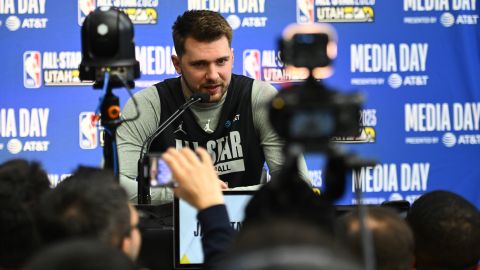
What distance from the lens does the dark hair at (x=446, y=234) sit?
225cm

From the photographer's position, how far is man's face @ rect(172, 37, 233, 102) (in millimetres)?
3602

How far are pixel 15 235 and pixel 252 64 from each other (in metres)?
3.49

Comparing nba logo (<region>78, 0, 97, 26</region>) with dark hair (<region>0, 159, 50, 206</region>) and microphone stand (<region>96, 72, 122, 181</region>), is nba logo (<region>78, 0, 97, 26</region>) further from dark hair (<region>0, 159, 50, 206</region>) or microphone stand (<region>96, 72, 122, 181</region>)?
dark hair (<region>0, 159, 50, 206</region>)

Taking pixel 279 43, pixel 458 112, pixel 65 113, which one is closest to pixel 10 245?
pixel 279 43

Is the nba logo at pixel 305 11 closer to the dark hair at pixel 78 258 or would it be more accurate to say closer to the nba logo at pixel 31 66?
the nba logo at pixel 31 66

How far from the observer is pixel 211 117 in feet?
12.0

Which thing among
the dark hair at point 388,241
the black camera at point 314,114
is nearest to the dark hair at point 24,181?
the dark hair at point 388,241

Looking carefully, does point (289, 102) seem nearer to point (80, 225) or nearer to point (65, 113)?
point (80, 225)

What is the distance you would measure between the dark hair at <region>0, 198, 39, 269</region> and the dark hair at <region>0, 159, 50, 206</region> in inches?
1.4

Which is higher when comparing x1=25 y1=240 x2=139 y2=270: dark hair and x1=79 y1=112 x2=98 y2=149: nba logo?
x1=25 y1=240 x2=139 y2=270: dark hair

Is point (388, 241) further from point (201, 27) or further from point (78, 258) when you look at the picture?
point (201, 27)

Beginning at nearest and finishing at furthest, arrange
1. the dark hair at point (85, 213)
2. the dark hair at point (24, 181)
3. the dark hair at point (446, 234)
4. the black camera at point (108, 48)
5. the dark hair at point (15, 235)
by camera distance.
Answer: the dark hair at point (85, 213) → the dark hair at point (15, 235) → the dark hair at point (24, 181) → the dark hair at point (446, 234) → the black camera at point (108, 48)

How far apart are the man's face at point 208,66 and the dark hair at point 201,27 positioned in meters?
0.02

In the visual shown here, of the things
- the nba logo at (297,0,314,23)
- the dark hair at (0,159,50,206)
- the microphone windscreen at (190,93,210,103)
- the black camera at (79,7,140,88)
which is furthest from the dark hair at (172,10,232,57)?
the nba logo at (297,0,314,23)
